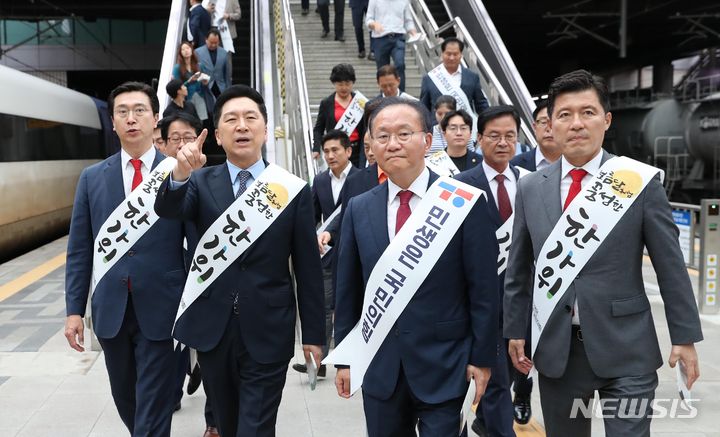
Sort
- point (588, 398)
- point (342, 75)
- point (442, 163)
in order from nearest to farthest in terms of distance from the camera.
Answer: point (588, 398), point (442, 163), point (342, 75)

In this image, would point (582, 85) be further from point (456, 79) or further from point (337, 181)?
point (456, 79)

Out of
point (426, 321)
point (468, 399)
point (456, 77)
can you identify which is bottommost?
point (468, 399)

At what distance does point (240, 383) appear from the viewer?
3.04 meters

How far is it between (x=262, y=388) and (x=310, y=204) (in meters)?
0.79

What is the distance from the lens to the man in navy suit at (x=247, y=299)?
9.82 feet

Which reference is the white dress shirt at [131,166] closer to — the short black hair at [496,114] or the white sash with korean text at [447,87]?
the short black hair at [496,114]

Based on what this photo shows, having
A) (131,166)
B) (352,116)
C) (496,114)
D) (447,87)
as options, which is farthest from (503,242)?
(447,87)

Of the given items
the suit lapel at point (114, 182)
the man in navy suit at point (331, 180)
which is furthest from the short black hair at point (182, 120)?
the suit lapel at point (114, 182)

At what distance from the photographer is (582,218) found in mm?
2717

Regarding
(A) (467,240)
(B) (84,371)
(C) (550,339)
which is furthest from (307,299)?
→ (B) (84,371)

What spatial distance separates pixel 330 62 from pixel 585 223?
9366 mm

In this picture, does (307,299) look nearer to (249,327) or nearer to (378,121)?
(249,327)

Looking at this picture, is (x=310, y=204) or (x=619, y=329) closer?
(x=619, y=329)

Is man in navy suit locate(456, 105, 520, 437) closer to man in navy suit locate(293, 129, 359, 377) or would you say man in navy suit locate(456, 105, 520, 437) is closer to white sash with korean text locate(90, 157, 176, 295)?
man in navy suit locate(293, 129, 359, 377)
